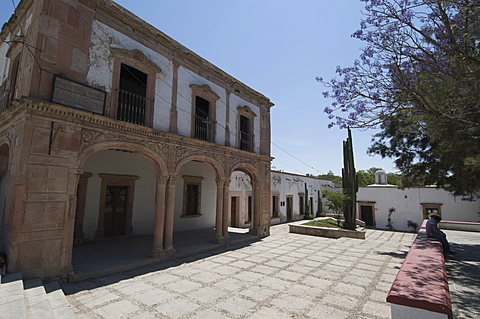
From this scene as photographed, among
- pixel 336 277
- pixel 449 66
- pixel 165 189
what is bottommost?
pixel 336 277

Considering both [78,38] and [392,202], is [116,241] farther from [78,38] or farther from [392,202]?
[392,202]

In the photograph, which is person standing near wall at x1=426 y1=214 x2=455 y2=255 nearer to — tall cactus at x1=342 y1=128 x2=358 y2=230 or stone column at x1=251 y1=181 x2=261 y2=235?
tall cactus at x1=342 y1=128 x2=358 y2=230

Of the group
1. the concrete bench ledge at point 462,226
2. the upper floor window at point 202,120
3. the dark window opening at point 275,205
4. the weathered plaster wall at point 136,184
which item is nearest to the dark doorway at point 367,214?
the concrete bench ledge at point 462,226

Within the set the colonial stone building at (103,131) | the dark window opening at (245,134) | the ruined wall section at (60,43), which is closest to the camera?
the colonial stone building at (103,131)

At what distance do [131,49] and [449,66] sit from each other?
25.2 ft

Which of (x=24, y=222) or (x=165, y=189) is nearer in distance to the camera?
(x=24, y=222)

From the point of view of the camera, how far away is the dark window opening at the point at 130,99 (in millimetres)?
6795

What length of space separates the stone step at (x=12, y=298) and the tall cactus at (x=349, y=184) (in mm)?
13486

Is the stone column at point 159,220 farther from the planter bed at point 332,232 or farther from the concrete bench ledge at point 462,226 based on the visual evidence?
the concrete bench ledge at point 462,226

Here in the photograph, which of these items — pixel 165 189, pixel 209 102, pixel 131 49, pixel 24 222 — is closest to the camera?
pixel 24 222

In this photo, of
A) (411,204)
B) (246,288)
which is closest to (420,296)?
(246,288)

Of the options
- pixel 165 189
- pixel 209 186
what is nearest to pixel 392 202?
pixel 209 186

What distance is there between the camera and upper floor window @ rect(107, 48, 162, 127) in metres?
6.47

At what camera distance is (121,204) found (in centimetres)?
972
